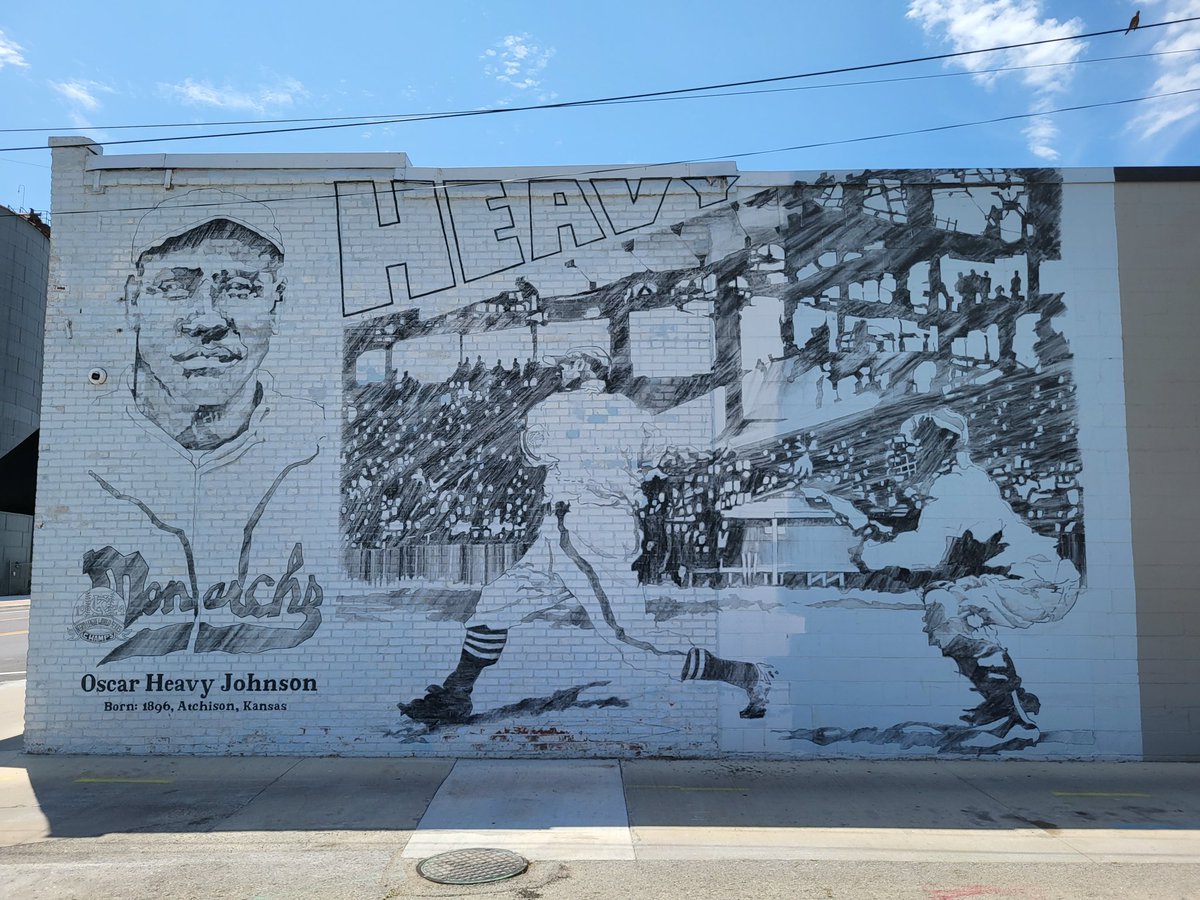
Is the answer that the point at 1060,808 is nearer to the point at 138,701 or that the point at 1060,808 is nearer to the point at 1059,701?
the point at 1059,701

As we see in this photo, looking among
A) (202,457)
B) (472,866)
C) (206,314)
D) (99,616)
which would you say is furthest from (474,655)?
(206,314)

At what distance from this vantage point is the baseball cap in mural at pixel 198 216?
9.20 meters

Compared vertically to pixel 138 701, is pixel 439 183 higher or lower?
higher

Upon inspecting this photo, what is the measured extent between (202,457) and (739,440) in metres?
5.45

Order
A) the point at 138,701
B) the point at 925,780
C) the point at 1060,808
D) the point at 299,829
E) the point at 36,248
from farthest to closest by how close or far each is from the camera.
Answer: the point at 36,248 < the point at 138,701 < the point at 925,780 < the point at 1060,808 < the point at 299,829

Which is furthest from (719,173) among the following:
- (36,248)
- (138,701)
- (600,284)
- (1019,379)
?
(36,248)

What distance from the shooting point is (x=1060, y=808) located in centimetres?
725

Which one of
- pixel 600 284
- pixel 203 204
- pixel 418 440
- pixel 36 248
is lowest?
pixel 418 440

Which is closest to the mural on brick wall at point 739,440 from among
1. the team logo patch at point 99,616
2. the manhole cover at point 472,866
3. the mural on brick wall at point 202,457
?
the mural on brick wall at point 202,457

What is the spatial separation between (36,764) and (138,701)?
0.98m

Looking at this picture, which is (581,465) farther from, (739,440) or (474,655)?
(474,655)

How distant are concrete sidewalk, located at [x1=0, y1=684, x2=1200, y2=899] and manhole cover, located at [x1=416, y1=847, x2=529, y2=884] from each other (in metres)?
0.12

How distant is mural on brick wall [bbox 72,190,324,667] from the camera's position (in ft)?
28.9

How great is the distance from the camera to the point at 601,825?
6.67m
